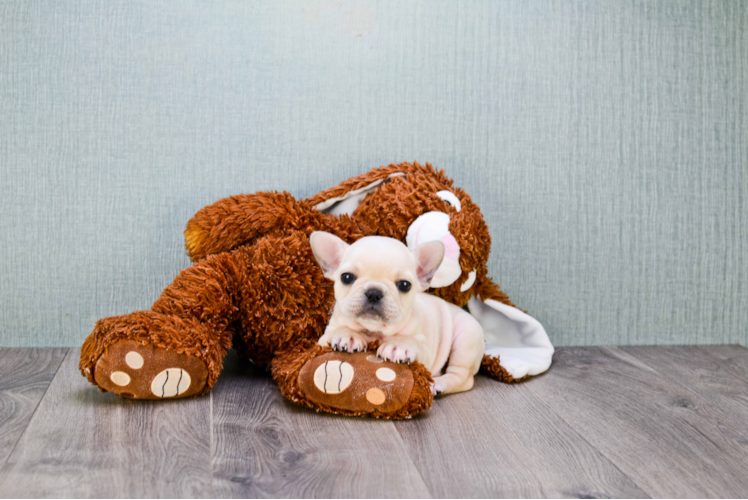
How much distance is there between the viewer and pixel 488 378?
1.33 m

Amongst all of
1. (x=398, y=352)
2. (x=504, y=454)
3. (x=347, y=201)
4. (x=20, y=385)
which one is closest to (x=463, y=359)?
(x=398, y=352)

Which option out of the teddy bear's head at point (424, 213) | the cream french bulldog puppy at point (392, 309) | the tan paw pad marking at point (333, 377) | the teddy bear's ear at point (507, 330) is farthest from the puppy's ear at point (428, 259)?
the teddy bear's ear at point (507, 330)

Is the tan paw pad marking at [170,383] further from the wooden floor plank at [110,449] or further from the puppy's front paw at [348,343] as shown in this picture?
the puppy's front paw at [348,343]

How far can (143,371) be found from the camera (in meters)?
1.04

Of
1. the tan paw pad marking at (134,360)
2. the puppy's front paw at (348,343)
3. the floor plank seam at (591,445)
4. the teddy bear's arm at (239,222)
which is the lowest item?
the floor plank seam at (591,445)

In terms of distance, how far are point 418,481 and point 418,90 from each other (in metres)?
0.98

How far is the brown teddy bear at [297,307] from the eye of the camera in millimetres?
1035

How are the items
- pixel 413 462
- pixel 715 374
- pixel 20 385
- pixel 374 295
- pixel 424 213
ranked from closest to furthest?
1. pixel 413 462
2. pixel 374 295
3. pixel 20 385
4. pixel 424 213
5. pixel 715 374

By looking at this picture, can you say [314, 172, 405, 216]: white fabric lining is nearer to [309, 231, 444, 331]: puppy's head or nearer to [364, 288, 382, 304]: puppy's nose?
[309, 231, 444, 331]: puppy's head

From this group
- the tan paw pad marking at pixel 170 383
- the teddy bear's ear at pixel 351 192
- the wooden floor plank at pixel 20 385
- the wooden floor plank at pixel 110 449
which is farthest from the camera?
the teddy bear's ear at pixel 351 192

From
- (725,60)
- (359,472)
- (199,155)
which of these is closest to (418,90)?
(199,155)

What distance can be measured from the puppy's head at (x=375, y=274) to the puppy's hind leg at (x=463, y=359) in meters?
0.17

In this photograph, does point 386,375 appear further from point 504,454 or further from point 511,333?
point 511,333

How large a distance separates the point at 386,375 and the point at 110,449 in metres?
0.44
